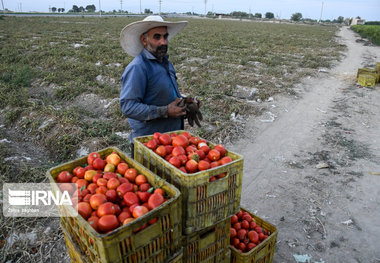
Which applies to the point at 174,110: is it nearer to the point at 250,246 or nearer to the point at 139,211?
the point at 139,211

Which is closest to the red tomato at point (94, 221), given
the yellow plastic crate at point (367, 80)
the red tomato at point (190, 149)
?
the red tomato at point (190, 149)

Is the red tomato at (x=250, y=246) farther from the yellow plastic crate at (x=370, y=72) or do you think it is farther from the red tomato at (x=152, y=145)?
the yellow plastic crate at (x=370, y=72)

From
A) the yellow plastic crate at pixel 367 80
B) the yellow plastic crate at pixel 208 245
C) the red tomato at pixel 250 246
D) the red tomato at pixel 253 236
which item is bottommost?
the red tomato at pixel 250 246

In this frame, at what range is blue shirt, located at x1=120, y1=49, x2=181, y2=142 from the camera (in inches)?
106

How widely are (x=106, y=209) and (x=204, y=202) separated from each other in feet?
2.31

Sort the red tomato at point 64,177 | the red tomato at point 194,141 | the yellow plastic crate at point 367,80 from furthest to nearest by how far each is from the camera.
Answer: the yellow plastic crate at point 367,80 < the red tomato at point 194,141 < the red tomato at point 64,177

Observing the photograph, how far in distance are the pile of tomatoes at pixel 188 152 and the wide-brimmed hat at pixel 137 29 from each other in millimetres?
1204

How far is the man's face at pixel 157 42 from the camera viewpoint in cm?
287

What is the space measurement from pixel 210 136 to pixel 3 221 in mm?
3873

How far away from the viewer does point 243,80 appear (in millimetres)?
9750

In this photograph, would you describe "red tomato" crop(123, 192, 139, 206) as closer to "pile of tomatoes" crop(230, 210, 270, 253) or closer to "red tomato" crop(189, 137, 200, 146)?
"red tomato" crop(189, 137, 200, 146)

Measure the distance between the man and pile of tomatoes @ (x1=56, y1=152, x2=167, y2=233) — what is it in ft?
2.11

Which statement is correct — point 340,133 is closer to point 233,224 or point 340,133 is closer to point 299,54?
point 233,224

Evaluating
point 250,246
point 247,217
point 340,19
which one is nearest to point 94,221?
point 250,246
